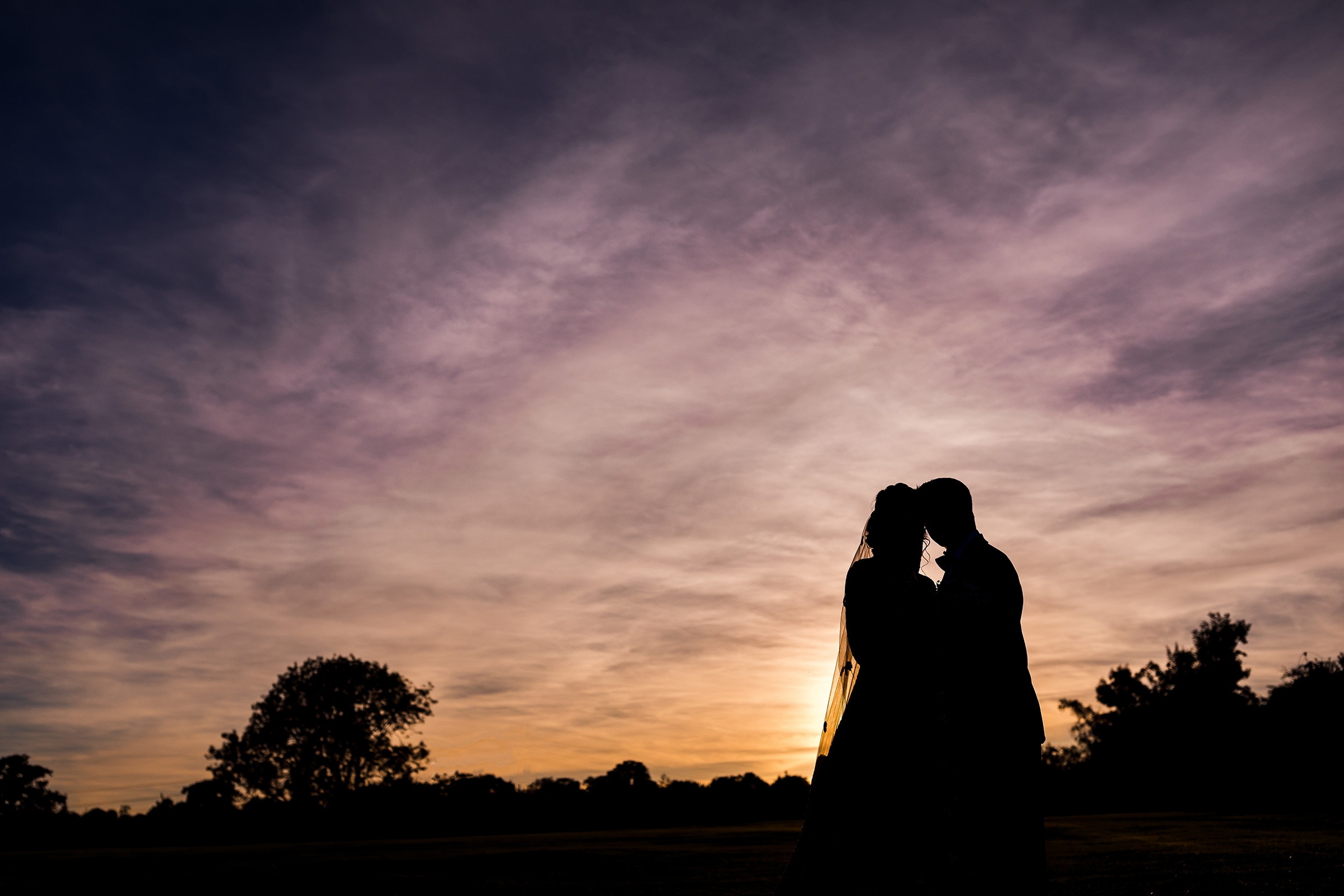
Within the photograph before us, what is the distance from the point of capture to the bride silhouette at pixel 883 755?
545 cm

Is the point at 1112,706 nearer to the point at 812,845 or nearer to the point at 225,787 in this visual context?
the point at 225,787

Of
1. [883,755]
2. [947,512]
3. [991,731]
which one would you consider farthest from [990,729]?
[947,512]

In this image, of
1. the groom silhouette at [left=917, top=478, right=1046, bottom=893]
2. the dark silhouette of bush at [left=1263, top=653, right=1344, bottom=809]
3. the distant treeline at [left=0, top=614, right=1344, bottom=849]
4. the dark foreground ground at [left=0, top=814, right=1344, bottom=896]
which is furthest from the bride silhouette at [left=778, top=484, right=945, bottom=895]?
the dark silhouette of bush at [left=1263, top=653, right=1344, bottom=809]

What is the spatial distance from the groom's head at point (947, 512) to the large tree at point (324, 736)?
84.0m

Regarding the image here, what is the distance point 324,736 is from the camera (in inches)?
3187

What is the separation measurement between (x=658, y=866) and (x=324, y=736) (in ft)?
219

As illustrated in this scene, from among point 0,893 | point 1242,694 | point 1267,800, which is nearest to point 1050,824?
point 1267,800

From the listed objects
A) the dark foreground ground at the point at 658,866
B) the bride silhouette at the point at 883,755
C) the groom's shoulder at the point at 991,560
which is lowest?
the dark foreground ground at the point at 658,866

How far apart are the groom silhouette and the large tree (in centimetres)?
8398

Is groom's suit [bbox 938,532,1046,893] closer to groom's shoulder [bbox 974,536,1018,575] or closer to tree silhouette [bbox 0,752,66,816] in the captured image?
groom's shoulder [bbox 974,536,1018,575]

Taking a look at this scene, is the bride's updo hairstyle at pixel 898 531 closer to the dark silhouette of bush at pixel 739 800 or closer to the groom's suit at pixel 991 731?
the groom's suit at pixel 991 731

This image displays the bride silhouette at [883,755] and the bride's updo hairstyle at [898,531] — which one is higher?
the bride's updo hairstyle at [898,531]

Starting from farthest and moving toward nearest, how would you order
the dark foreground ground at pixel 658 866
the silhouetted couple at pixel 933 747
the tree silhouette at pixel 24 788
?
the tree silhouette at pixel 24 788, the dark foreground ground at pixel 658 866, the silhouetted couple at pixel 933 747

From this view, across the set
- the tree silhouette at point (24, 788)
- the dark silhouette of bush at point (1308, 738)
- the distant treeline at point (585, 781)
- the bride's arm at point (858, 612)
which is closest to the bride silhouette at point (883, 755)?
the bride's arm at point (858, 612)
